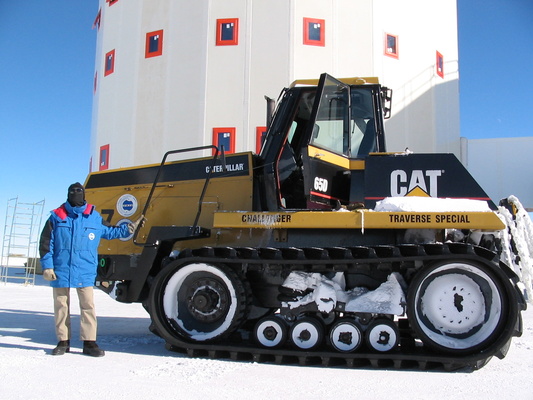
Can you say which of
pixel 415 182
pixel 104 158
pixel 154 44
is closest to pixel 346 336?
pixel 415 182

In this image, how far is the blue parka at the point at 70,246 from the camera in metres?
5.37

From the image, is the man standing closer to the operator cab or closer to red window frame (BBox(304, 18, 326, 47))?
the operator cab

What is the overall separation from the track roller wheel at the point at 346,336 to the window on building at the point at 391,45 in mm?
15722

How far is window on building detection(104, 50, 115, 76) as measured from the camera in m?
21.3

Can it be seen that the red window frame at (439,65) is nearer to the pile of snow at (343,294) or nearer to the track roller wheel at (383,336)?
the pile of snow at (343,294)

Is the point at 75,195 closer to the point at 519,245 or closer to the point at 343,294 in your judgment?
the point at 343,294

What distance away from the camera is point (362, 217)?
16.2ft

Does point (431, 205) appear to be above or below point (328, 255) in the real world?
above

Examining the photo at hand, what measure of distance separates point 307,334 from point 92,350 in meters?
2.32

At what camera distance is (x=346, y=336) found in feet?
16.5

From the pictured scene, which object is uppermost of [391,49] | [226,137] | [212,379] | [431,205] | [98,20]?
[98,20]

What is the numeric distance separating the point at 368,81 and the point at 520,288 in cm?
302

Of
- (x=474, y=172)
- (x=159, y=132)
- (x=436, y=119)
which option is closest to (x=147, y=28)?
(x=159, y=132)

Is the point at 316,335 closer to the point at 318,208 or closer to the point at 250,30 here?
the point at 318,208
